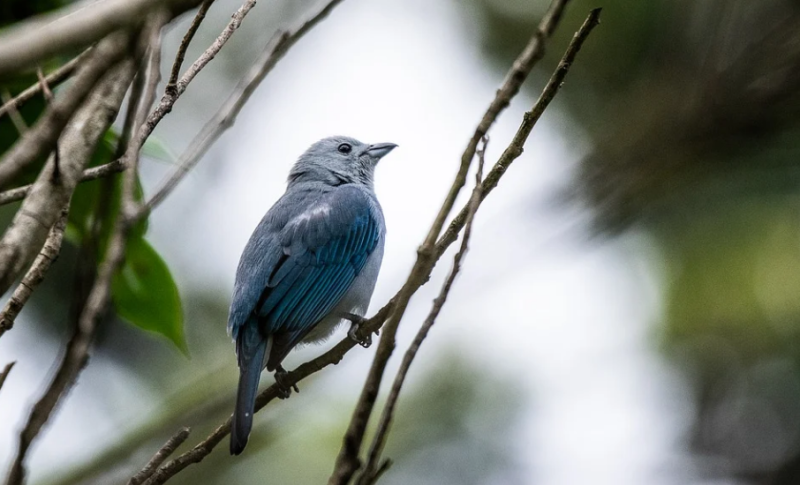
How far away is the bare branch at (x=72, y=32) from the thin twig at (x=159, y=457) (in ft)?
5.05

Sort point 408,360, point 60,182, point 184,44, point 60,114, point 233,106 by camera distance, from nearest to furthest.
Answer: point 60,114 → point 408,360 → point 60,182 → point 233,106 → point 184,44

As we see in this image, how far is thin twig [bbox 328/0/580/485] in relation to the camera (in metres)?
2.00

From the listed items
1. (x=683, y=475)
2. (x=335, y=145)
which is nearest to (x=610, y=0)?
(x=335, y=145)

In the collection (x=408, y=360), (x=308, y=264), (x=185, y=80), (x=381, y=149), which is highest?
(x=381, y=149)

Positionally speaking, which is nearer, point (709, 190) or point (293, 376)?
point (293, 376)

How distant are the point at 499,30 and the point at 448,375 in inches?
143

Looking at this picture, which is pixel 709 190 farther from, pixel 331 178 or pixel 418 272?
pixel 418 272

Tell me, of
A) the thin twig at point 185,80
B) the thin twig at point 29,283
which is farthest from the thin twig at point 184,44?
the thin twig at point 29,283

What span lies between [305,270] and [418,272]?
11.0 feet

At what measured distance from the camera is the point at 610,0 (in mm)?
8133

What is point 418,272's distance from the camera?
2289mm

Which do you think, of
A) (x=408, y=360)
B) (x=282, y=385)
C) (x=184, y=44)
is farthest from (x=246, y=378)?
(x=408, y=360)

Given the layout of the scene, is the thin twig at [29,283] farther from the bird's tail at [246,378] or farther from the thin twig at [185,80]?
the bird's tail at [246,378]

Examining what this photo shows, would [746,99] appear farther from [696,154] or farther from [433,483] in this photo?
[433,483]
